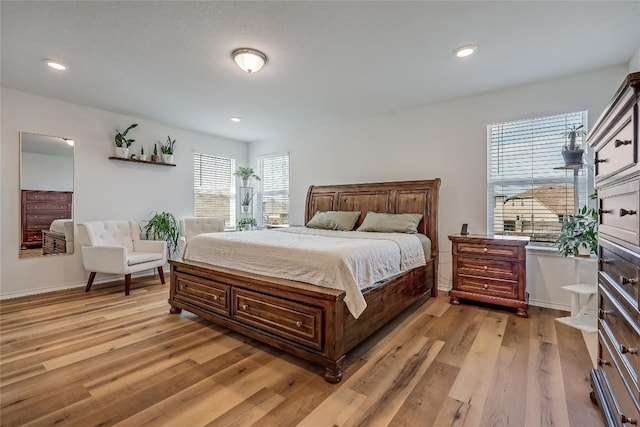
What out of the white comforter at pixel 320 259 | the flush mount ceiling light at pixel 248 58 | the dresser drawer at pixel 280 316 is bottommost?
the dresser drawer at pixel 280 316

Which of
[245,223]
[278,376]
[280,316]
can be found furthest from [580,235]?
[245,223]

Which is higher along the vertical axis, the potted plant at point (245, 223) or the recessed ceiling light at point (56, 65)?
the recessed ceiling light at point (56, 65)

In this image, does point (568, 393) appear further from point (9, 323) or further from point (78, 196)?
point (78, 196)

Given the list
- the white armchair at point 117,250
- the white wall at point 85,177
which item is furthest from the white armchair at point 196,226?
the white armchair at point 117,250

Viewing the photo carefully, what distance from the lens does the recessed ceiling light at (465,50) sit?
8.61 feet

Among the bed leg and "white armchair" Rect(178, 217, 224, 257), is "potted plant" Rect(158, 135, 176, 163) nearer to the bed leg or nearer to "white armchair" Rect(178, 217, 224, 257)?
"white armchair" Rect(178, 217, 224, 257)

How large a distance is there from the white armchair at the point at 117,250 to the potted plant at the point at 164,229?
256 millimetres

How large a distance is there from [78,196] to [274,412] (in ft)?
13.6

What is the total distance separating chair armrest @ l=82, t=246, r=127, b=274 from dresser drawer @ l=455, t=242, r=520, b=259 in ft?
13.3

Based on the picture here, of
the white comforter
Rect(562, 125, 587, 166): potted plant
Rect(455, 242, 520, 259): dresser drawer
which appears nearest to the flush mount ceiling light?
the white comforter

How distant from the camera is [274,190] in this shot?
20.0 feet

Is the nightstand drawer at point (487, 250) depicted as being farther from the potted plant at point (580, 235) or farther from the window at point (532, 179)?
the window at point (532, 179)

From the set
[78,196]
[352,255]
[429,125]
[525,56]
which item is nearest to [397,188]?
[429,125]

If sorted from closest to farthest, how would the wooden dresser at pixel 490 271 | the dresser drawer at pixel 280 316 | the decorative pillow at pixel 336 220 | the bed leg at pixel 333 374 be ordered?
the bed leg at pixel 333 374 → the dresser drawer at pixel 280 316 → the wooden dresser at pixel 490 271 → the decorative pillow at pixel 336 220
